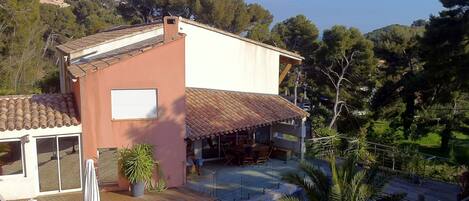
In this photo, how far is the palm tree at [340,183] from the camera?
40.2ft

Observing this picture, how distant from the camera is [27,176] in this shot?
1543cm

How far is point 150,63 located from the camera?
648 inches

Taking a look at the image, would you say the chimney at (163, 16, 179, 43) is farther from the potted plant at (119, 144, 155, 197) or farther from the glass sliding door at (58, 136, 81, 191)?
the glass sliding door at (58, 136, 81, 191)

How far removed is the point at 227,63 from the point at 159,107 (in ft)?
22.4

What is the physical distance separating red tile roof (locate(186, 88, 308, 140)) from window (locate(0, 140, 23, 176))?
6.26 metres

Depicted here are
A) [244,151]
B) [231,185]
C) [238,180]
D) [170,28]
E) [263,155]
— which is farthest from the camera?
[263,155]

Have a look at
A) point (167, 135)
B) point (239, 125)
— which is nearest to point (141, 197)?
point (167, 135)

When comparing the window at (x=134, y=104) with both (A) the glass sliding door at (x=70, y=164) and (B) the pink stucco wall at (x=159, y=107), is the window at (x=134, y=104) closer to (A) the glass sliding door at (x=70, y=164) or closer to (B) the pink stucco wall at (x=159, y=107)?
→ (B) the pink stucco wall at (x=159, y=107)

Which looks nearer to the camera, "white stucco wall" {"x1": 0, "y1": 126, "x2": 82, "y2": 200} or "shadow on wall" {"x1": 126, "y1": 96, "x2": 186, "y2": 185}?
"white stucco wall" {"x1": 0, "y1": 126, "x2": 82, "y2": 200}

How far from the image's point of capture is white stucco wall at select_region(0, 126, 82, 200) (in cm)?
1516

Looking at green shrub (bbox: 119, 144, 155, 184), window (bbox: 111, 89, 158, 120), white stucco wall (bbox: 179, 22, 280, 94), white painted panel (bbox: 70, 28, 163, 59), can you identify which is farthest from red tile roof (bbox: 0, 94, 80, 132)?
white stucco wall (bbox: 179, 22, 280, 94)

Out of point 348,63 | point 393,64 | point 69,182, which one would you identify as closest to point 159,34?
point 69,182

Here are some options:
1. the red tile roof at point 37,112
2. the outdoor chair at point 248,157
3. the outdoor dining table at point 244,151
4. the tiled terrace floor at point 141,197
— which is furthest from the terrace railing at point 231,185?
the red tile roof at point 37,112

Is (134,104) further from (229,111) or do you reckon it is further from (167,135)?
(229,111)
